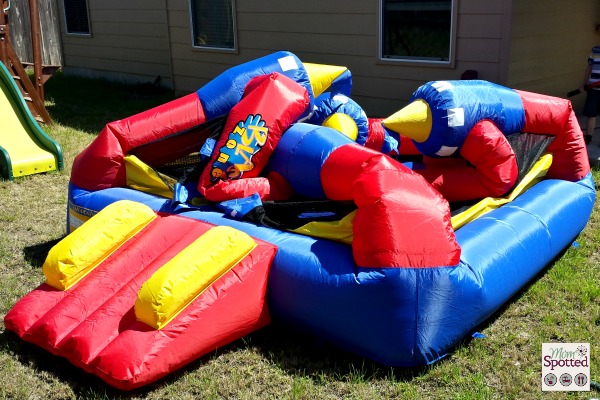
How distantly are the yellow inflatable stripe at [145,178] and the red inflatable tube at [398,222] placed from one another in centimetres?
169

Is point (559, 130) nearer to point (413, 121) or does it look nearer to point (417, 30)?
point (413, 121)

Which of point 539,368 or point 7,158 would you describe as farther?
point 7,158

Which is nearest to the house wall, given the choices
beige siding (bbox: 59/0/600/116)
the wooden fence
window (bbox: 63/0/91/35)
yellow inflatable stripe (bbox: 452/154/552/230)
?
beige siding (bbox: 59/0/600/116)

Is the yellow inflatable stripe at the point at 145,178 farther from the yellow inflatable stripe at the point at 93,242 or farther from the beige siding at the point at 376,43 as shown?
the beige siding at the point at 376,43

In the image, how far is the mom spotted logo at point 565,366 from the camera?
128 inches

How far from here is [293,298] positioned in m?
3.61

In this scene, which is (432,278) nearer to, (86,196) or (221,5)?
(86,196)

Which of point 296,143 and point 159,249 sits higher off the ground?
point 296,143

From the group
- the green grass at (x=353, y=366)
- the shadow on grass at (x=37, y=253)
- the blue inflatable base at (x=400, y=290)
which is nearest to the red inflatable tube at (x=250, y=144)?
the blue inflatable base at (x=400, y=290)

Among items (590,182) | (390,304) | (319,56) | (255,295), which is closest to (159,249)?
(255,295)

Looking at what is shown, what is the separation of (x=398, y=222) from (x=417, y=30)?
4573 millimetres

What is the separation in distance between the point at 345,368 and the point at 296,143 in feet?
5.25

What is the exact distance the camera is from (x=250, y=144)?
451 cm

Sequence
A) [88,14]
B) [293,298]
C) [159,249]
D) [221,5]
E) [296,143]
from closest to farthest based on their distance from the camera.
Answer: [293,298] < [159,249] < [296,143] < [221,5] < [88,14]
